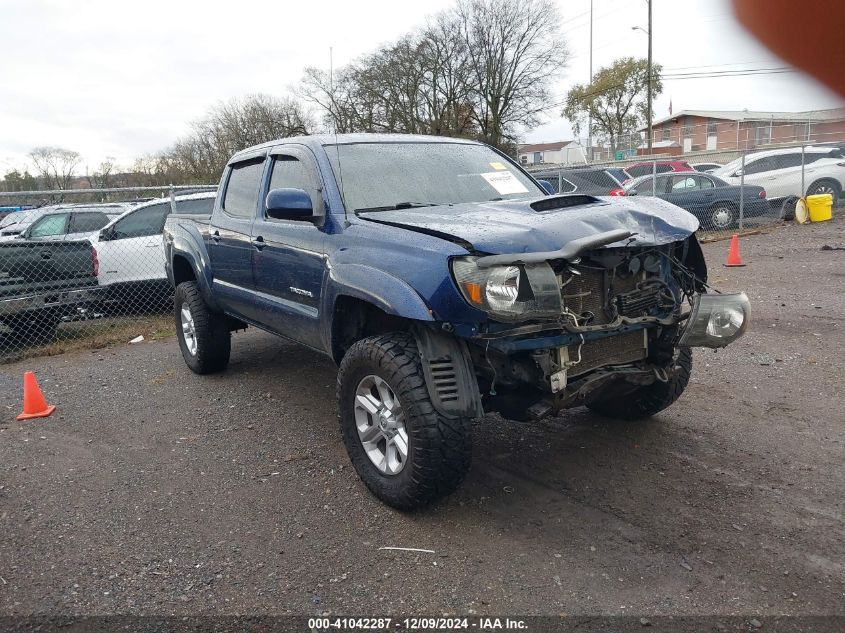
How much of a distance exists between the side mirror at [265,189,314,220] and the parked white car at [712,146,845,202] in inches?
579

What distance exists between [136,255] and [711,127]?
9.52 meters

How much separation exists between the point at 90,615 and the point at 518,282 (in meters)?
2.29

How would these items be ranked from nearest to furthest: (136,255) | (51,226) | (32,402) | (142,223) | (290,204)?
(290,204), (32,402), (136,255), (142,223), (51,226)

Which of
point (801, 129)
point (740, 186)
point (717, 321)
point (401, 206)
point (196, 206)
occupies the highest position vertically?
point (801, 129)

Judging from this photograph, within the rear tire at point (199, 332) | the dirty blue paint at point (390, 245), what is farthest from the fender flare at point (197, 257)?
the dirty blue paint at point (390, 245)

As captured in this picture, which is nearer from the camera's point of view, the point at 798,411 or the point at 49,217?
the point at 798,411

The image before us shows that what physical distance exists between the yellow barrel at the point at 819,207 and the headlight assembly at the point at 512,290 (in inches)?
555

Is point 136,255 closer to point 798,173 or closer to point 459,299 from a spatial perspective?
point 459,299

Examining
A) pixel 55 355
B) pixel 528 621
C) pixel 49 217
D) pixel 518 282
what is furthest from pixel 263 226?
pixel 49 217

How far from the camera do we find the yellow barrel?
583 inches

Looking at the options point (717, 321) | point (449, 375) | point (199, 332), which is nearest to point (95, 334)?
point (199, 332)

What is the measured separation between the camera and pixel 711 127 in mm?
1192

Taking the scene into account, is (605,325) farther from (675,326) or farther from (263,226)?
(263,226)

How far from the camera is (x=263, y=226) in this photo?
193 inches
